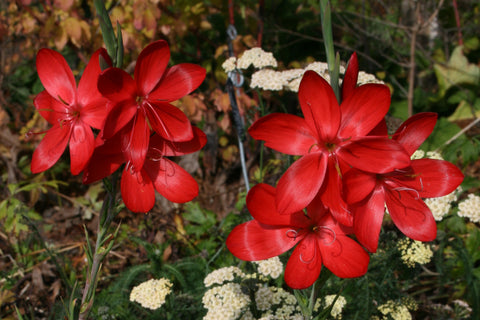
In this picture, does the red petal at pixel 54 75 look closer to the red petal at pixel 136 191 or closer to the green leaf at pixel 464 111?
the red petal at pixel 136 191

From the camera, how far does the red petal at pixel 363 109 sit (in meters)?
0.86

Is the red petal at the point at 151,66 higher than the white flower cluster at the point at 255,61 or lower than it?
higher

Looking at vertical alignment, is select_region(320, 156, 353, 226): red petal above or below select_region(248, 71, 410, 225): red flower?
below

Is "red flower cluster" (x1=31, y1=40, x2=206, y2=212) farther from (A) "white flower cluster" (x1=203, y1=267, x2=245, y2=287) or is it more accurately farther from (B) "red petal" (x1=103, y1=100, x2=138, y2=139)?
(A) "white flower cluster" (x1=203, y1=267, x2=245, y2=287)

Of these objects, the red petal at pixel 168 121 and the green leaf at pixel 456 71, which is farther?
Answer: the green leaf at pixel 456 71

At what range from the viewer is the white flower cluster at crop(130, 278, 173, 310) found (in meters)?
1.56

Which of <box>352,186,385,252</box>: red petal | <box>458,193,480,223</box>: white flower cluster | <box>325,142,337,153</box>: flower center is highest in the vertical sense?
<box>325,142,337,153</box>: flower center

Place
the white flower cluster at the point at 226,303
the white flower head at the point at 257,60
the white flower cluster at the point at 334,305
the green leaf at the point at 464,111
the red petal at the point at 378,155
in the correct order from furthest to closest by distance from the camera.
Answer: the green leaf at the point at 464,111, the white flower head at the point at 257,60, the white flower cluster at the point at 334,305, the white flower cluster at the point at 226,303, the red petal at the point at 378,155

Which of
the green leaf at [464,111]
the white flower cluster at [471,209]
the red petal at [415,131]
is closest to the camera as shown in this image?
the red petal at [415,131]

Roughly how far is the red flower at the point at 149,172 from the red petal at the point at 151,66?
0.11 metres

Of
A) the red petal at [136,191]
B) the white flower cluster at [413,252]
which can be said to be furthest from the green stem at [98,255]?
the white flower cluster at [413,252]

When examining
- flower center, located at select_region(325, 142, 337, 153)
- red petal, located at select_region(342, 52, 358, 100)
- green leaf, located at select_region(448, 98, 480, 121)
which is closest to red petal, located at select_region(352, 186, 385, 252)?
flower center, located at select_region(325, 142, 337, 153)

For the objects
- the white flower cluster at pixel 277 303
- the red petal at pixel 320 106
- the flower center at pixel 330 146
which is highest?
the red petal at pixel 320 106

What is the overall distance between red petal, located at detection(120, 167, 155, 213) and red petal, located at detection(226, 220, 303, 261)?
0.24 meters
